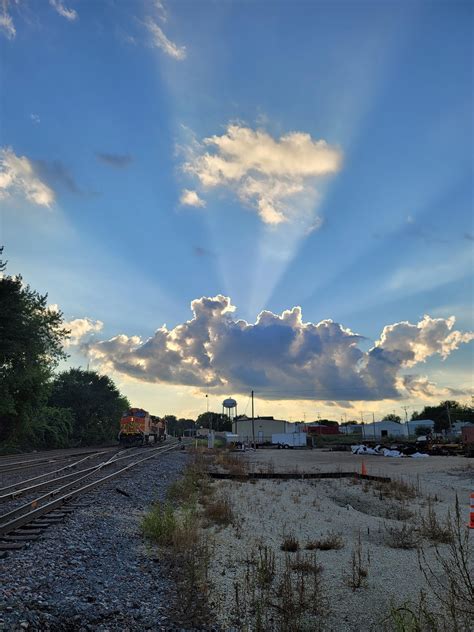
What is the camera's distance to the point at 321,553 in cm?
952

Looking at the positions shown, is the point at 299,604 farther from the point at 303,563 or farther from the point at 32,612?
the point at 32,612

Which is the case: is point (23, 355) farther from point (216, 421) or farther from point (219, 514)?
point (216, 421)

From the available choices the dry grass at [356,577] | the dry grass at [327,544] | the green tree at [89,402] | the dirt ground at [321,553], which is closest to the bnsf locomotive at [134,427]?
the green tree at [89,402]

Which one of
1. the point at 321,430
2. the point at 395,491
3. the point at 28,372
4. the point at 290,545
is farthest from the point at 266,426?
the point at 290,545

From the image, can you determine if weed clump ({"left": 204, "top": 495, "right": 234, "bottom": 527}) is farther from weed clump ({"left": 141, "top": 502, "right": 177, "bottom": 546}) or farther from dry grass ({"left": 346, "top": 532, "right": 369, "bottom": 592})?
dry grass ({"left": 346, "top": 532, "right": 369, "bottom": 592})

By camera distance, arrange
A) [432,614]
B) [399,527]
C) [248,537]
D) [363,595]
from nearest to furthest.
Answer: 1. [432,614]
2. [363,595]
3. [248,537]
4. [399,527]

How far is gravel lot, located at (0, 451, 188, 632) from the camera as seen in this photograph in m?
5.41

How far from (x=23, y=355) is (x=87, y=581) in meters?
34.3

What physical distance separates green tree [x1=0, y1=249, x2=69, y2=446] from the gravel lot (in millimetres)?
27201

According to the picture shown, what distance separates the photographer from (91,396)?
67.1 meters

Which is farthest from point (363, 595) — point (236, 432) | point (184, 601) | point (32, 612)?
point (236, 432)

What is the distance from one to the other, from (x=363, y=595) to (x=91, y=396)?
212ft

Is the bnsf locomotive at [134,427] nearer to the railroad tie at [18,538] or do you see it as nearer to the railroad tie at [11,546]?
the railroad tie at [18,538]

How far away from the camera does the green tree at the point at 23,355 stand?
113ft
